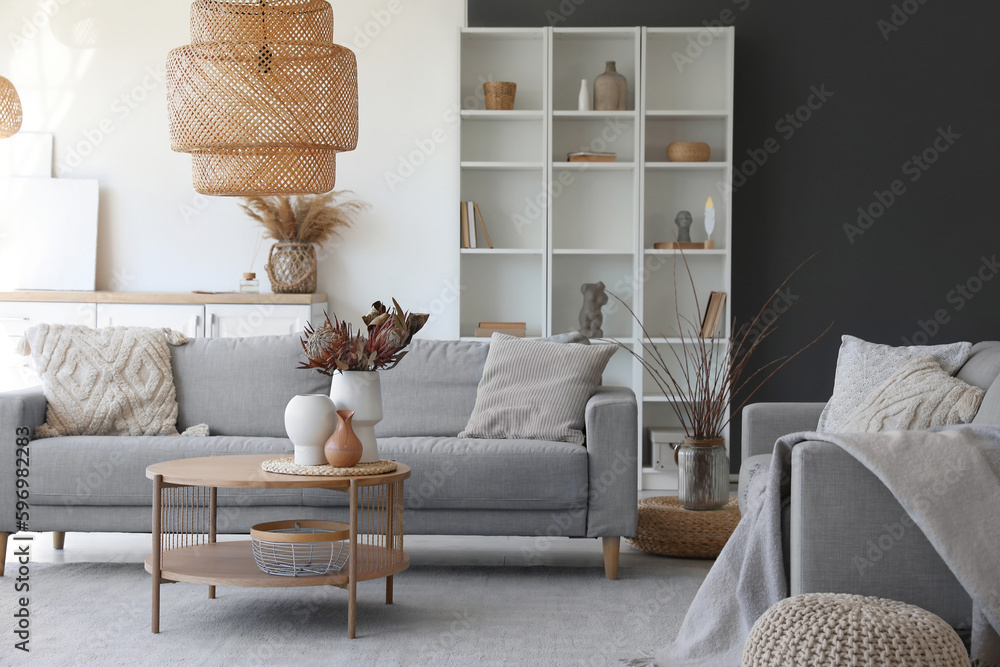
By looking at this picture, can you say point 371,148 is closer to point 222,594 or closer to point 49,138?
point 49,138

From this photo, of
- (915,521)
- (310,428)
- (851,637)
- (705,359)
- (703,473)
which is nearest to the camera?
(851,637)

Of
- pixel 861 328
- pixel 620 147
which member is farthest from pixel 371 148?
pixel 861 328

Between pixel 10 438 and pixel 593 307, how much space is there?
10.2ft

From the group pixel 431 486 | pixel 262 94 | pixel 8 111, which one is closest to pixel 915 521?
pixel 431 486

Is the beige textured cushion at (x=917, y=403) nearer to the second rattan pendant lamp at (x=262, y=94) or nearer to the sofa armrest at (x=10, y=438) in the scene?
the second rattan pendant lamp at (x=262, y=94)

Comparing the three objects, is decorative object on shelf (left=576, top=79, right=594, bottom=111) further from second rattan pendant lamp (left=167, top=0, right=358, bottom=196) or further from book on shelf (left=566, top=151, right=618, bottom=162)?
second rattan pendant lamp (left=167, top=0, right=358, bottom=196)

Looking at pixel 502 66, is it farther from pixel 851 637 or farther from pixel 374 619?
pixel 851 637

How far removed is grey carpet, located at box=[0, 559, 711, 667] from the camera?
2816 mm

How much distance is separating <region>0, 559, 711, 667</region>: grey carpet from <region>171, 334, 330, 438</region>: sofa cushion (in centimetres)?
70

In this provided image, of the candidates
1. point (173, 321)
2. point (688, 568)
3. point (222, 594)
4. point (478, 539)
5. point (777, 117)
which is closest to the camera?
point (222, 594)

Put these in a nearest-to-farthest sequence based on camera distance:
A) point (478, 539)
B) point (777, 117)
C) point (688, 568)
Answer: point (688, 568), point (478, 539), point (777, 117)

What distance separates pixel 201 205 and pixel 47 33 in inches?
53.2

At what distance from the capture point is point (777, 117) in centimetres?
584

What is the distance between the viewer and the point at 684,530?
3.95 metres
